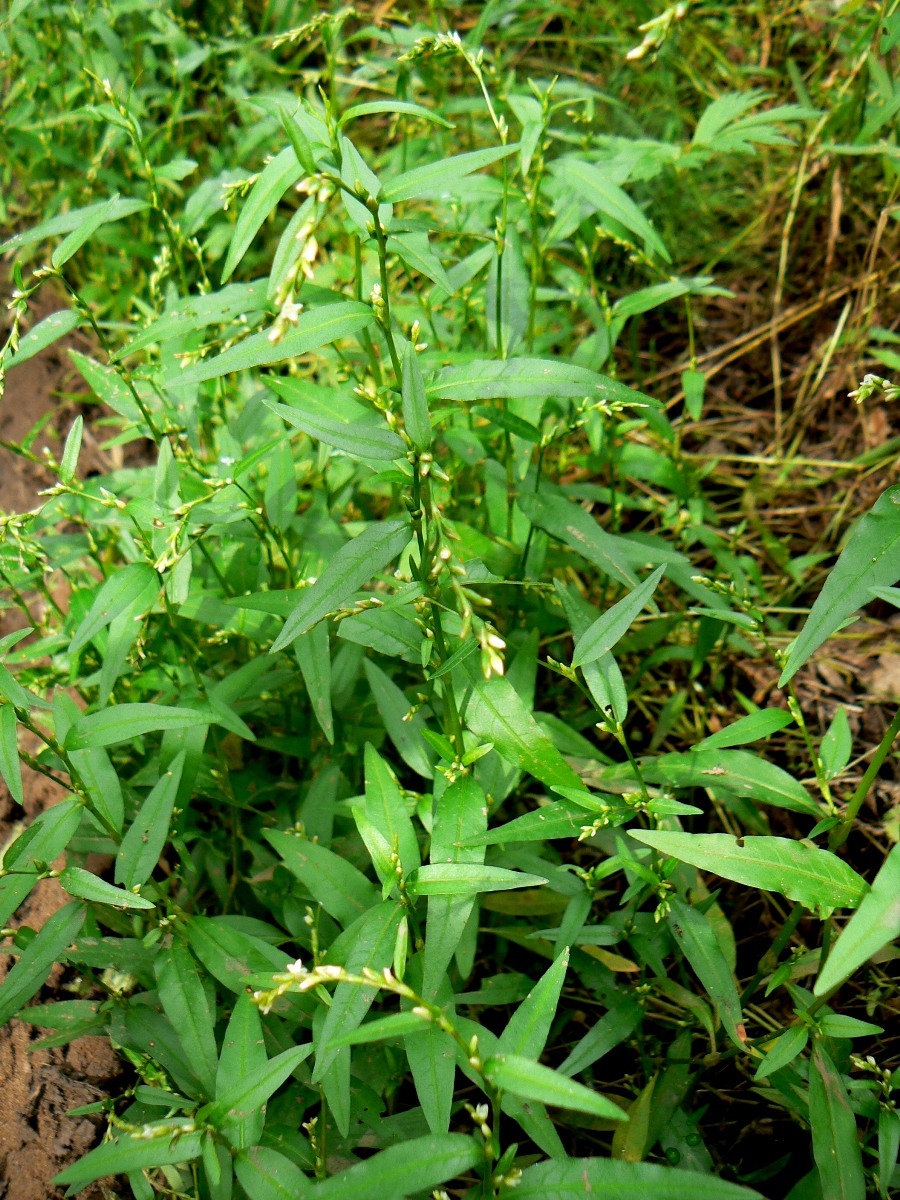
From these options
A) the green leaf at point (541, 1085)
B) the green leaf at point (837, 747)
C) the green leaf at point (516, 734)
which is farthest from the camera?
the green leaf at point (837, 747)

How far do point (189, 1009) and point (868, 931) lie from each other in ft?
3.82

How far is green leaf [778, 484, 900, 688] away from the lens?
142 centimetres

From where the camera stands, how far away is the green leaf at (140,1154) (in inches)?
56.2

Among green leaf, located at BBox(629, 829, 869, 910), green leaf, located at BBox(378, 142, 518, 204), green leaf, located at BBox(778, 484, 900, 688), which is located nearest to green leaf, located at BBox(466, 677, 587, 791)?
green leaf, located at BBox(629, 829, 869, 910)

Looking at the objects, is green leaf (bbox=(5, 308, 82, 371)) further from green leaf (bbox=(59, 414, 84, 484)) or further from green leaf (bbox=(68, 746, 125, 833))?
green leaf (bbox=(68, 746, 125, 833))

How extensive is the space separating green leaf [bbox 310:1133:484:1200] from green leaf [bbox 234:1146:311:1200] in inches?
6.8

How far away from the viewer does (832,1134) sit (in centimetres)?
156

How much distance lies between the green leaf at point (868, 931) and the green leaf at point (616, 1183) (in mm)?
310

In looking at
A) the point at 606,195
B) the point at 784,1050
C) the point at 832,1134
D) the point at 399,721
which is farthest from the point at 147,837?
the point at 606,195

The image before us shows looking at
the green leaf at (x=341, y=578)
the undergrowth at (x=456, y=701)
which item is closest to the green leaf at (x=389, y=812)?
the undergrowth at (x=456, y=701)

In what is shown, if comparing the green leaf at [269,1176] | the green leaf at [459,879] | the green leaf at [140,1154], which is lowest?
the green leaf at [269,1176]

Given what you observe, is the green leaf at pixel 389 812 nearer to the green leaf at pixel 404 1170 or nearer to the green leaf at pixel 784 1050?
the green leaf at pixel 404 1170

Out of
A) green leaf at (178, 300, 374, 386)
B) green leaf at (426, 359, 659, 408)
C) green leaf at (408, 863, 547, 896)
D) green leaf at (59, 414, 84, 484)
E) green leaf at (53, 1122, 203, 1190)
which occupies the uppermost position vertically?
green leaf at (178, 300, 374, 386)

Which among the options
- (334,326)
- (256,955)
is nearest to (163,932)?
(256,955)
